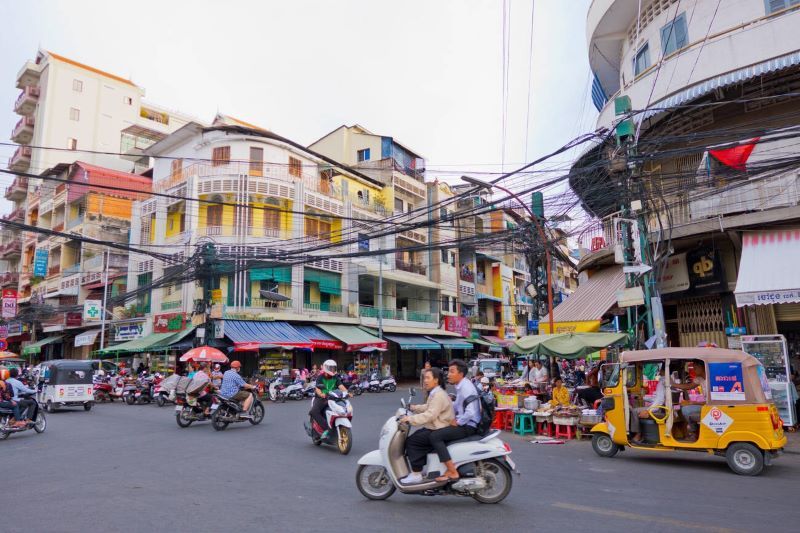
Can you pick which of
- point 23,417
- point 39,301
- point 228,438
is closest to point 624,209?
point 228,438

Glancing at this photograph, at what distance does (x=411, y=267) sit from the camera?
1545 inches

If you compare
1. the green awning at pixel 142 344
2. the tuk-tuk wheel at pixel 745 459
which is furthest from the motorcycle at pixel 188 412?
Answer: the green awning at pixel 142 344

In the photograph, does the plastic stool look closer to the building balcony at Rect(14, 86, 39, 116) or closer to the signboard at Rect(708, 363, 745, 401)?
the signboard at Rect(708, 363, 745, 401)

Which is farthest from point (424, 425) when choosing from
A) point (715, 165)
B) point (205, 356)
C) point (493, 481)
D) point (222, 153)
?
point (222, 153)

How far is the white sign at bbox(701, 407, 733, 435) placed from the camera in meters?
8.02

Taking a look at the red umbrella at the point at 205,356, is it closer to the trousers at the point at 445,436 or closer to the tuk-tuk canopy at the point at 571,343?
the tuk-tuk canopy at the point at 571,343

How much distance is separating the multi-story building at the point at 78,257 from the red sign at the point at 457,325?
22061 mm

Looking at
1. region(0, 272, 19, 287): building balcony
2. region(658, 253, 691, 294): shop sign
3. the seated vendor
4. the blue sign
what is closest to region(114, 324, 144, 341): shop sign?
the blue sign

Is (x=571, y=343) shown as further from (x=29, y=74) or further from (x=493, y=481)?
(x=29, y=74)

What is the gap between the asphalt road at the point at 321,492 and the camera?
5.29 metres

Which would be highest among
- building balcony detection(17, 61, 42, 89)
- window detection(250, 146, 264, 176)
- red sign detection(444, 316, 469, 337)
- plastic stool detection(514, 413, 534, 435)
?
building balcony detection(17, 61, 42, 89)

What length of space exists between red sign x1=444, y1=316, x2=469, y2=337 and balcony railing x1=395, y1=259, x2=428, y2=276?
13.5 ft

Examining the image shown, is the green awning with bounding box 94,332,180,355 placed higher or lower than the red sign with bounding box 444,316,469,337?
lower

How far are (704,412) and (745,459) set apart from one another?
2.57 feet
